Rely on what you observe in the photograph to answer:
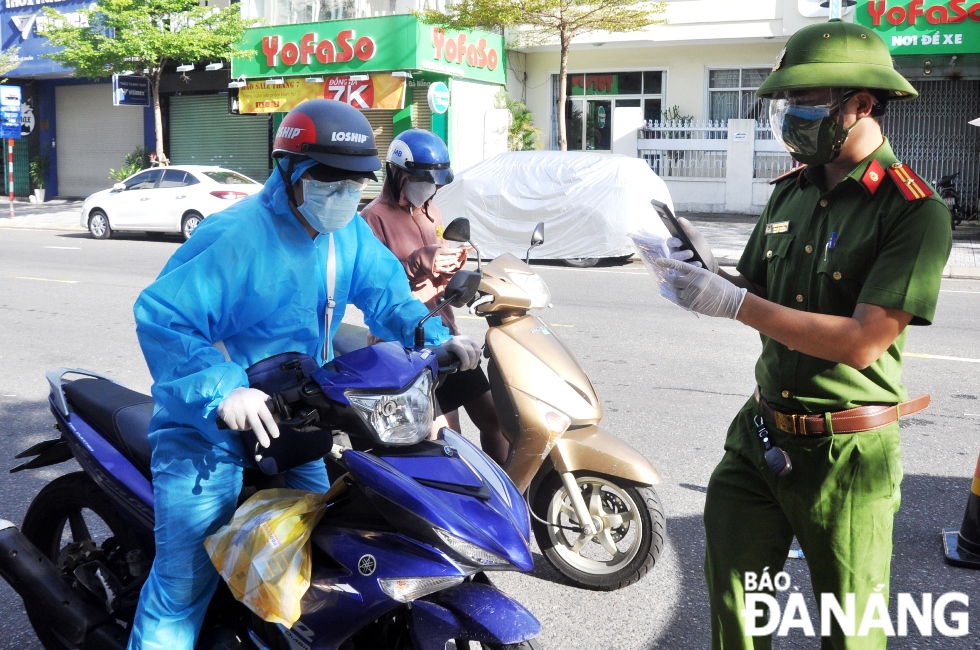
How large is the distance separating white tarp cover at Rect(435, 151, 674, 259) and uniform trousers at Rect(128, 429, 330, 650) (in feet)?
36.8

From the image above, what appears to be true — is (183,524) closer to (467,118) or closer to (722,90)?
(467,118)

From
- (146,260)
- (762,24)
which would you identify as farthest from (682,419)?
(762,24)

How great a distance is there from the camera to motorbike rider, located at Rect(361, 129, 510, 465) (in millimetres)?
4047

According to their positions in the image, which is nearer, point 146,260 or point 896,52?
point 146,260

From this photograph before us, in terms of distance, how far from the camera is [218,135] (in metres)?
27.9

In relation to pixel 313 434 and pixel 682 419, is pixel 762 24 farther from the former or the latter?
pixel 313 434

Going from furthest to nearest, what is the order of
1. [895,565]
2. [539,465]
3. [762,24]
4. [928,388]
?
[762,24] → [928,388] → [895,565] → [539,465]

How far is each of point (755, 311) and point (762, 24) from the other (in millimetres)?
22114

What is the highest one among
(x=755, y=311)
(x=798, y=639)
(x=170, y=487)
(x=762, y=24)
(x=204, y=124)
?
(x=762, y=24)

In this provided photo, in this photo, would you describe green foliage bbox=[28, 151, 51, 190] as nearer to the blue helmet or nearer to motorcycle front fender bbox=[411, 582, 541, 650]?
the blue helmet

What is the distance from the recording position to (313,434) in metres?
2.63

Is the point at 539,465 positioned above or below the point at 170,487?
below

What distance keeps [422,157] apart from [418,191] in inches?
7.0

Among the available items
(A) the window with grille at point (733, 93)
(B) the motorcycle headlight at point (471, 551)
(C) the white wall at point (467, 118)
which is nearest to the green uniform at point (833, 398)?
(B) the motorcycle headlight at point (471, 551)
